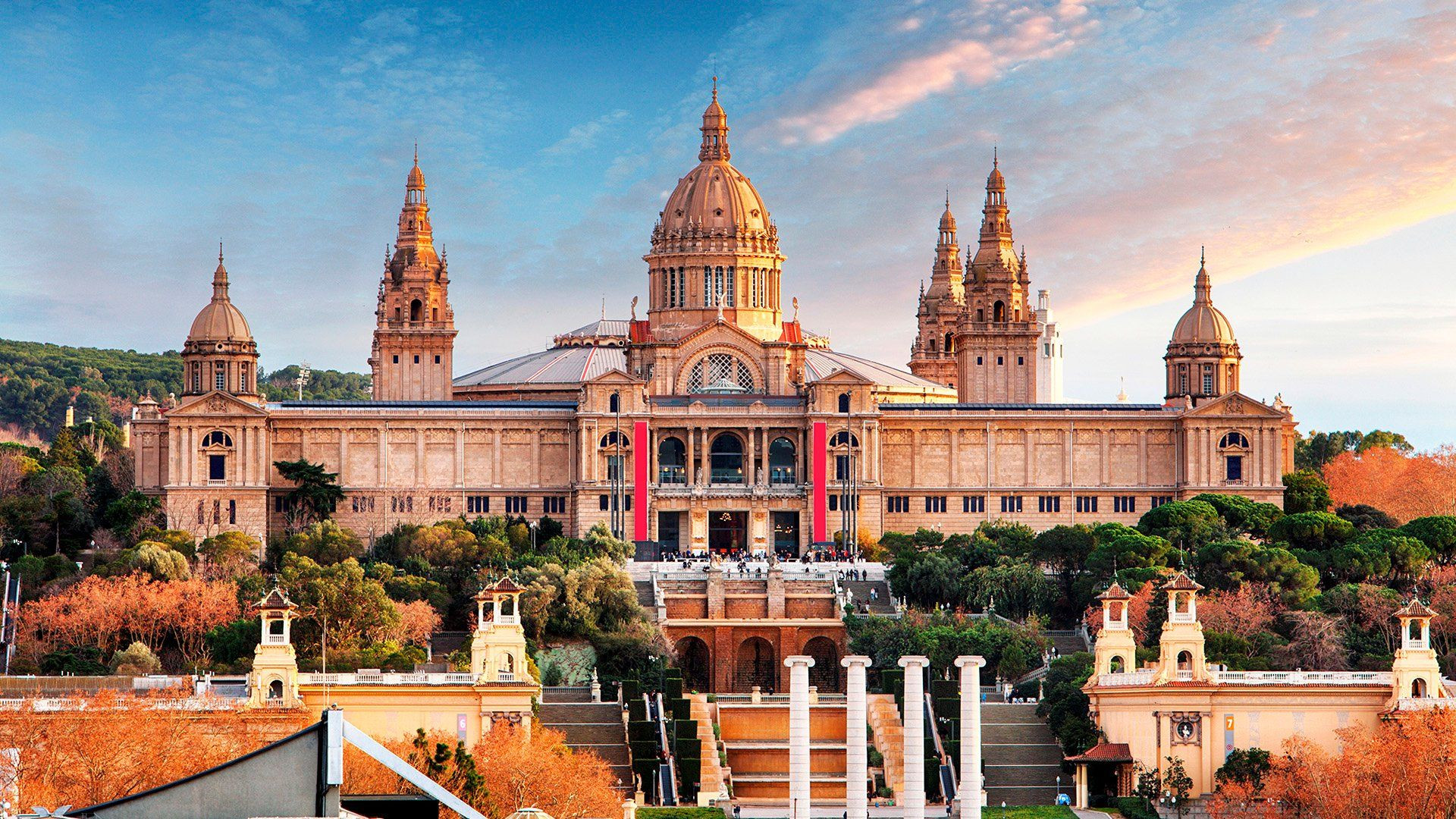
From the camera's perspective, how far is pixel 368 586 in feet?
307

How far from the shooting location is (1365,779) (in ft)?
228

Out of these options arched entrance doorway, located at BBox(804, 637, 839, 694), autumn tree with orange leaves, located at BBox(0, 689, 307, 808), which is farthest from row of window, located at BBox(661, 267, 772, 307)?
autumn tree with orange leaves, located at BBox(0, 689, 307, 808)

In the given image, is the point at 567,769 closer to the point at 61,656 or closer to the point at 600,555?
the point at 61,656

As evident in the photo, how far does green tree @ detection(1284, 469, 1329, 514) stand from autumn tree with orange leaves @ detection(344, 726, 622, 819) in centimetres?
6034

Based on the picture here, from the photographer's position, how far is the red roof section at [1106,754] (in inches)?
3120

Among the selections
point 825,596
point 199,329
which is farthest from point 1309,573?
point 199,329

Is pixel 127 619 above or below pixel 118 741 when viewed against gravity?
above

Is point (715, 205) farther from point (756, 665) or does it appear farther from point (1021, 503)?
point (756, 665)

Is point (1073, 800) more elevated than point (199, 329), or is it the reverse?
point (199, 329)

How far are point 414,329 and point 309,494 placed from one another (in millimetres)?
16501

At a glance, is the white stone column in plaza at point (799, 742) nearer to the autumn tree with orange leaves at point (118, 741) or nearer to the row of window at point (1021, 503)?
the autumn tree with orange leaves at point (118, 741)

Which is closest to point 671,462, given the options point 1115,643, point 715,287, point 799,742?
point 715,287

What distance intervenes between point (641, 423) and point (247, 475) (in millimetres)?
20929

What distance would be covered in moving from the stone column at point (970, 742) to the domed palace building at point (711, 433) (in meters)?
54.3
